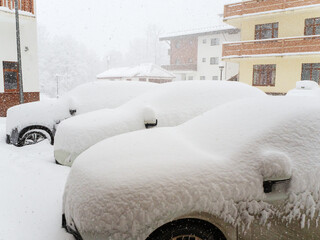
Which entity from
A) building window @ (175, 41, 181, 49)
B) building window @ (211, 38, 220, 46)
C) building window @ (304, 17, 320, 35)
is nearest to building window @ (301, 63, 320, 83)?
building window @ (304, 17, 320, 35)

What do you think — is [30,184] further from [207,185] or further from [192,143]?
[207,185]

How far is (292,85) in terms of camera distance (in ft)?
67.0

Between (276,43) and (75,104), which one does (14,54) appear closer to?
(75,104)

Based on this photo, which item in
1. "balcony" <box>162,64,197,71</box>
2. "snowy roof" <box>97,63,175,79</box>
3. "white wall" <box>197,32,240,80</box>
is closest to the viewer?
"white wall" <box>197,32,240,80</box>

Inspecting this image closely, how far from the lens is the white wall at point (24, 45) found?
42.2 ft

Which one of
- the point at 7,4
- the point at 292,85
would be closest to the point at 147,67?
the point at 292,85

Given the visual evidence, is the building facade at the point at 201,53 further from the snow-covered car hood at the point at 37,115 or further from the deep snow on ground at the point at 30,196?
the deep snow on ground at the point at 30,196

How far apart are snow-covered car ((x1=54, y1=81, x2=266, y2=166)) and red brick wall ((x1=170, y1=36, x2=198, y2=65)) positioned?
32465mm

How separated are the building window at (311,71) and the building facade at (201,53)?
10.9 meters

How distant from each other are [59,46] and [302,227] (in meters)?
57.0

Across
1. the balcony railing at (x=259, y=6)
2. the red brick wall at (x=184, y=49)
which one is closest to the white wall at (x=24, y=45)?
the balcony railing at (x=259, y=6)

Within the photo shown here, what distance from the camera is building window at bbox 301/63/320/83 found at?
1937cm

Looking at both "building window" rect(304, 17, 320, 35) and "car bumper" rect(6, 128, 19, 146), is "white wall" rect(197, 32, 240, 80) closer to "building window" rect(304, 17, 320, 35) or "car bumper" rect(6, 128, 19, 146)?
"building window" rect(304, 17, 320, 35)

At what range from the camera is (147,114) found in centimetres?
487
